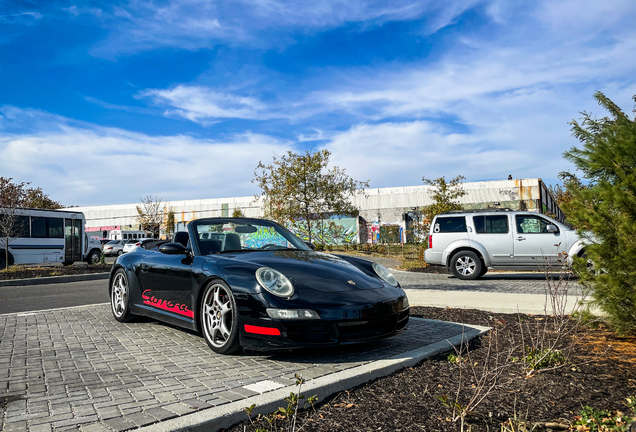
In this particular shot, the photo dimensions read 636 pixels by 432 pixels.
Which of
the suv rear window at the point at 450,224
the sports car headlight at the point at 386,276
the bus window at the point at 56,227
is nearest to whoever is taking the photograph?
the sports car headlight at the point at 386,276

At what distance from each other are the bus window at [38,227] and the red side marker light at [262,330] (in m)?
21.5

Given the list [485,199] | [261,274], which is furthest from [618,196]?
[485,199]

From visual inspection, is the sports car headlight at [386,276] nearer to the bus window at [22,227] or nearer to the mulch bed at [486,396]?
the mulch bed at [486,396]

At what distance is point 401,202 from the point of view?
52.8 m

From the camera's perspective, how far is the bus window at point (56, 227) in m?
23.0

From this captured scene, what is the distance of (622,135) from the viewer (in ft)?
14.8

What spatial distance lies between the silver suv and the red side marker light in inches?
407

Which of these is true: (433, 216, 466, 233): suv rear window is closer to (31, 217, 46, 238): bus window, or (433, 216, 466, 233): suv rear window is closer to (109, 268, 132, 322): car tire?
(109, 268, 132, 322): car tire

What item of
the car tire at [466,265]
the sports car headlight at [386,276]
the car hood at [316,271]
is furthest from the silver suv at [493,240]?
the car hood at [316,271]

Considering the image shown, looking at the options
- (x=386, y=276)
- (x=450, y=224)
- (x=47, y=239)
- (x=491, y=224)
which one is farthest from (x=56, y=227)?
(x=386, y=276)

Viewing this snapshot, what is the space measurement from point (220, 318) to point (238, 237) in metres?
1.24

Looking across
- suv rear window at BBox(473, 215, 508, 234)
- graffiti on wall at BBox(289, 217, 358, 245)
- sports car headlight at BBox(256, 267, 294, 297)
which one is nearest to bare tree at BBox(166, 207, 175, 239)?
graffiti on wall at BBox(289, 217, 358, 245)

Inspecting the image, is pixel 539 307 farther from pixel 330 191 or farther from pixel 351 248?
pixel 351 248

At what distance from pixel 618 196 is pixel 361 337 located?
8.57 ft
